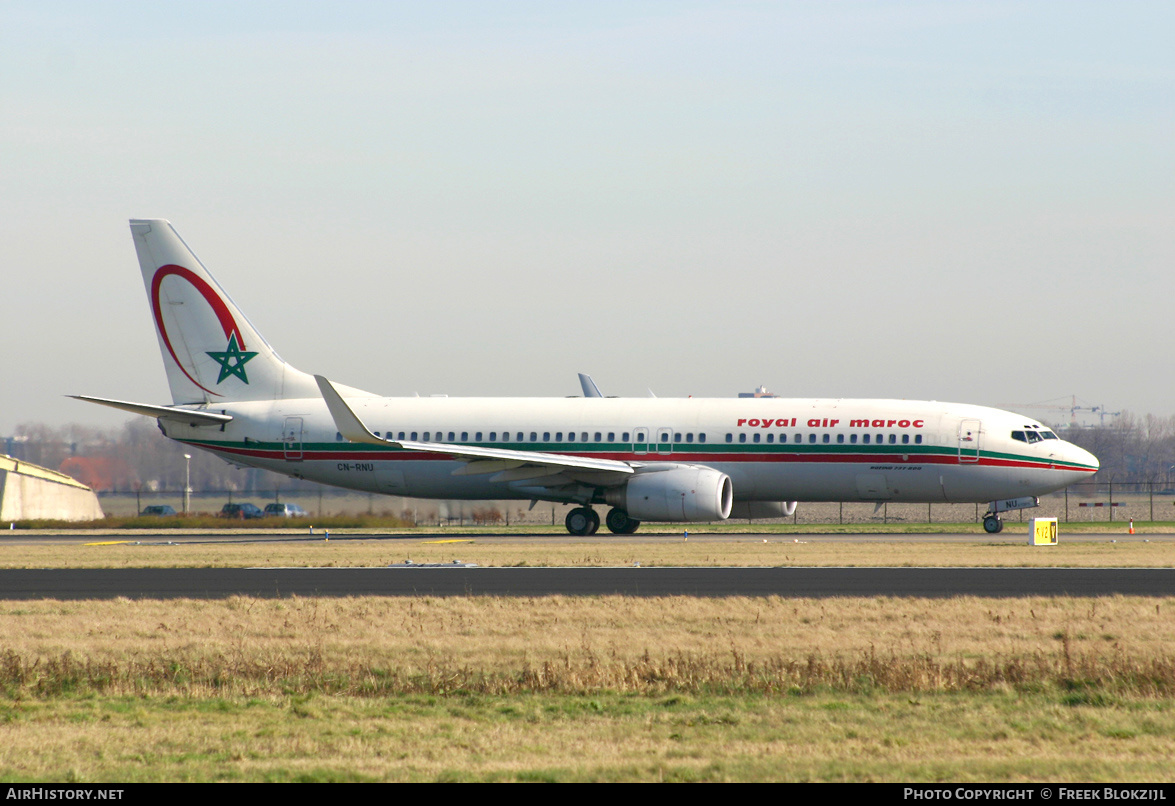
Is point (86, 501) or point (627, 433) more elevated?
point (627, 433)

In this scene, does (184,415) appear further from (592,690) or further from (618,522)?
(592,690)

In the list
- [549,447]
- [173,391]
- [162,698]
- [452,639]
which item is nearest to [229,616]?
[452,639]

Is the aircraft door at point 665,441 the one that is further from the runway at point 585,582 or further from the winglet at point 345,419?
the runway at point 585,582

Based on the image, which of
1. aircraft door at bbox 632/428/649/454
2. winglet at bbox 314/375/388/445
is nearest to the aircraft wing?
winglet at bbox 314/375/388/445

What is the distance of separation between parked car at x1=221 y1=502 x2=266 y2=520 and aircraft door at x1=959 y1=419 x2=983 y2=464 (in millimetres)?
34210

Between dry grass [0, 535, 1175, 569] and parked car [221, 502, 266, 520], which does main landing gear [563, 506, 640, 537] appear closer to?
dry grass [0, 535, 1175, 569]

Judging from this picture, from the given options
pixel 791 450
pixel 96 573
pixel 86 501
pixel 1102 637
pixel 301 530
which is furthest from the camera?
pixel 86 501

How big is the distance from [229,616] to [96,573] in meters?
9.77

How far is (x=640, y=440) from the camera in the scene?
135ft

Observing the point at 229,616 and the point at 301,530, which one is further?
the point at 301,530

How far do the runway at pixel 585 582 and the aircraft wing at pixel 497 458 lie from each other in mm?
11668

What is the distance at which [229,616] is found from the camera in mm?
18625
